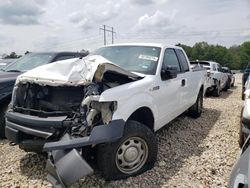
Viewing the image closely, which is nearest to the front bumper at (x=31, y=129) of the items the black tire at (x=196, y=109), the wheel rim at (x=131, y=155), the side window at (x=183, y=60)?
the wheel rim at (x=131, y=155)

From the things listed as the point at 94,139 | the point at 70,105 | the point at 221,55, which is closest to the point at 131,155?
the point at 94,139

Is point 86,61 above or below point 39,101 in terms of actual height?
above

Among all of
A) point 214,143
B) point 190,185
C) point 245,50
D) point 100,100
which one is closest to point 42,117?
point 100,100

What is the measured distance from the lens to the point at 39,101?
4.07 metres

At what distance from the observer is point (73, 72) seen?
12.4ft

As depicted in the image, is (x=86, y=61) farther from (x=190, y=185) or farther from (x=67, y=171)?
(x=190, y=185)

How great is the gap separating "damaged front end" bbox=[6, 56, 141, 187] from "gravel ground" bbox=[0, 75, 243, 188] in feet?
1.64

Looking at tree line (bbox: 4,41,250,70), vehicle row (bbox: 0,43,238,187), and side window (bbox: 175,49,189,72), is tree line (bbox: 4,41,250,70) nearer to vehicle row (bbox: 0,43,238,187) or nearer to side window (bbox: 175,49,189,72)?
side window (bbox: 175,49,189,72)

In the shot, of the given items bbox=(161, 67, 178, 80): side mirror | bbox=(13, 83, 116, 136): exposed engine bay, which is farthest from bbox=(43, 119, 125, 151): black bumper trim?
bbox=(161, 67, 178, 80): side mirror

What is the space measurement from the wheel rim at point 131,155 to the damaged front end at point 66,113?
422 mm

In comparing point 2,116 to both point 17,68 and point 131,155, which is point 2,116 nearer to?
point 17,68

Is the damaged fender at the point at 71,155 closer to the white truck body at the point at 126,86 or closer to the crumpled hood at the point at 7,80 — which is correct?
the white truck body at the point at 126,86

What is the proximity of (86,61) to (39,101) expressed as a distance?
0.88 meters

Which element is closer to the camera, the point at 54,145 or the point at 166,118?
the point at 54,145
